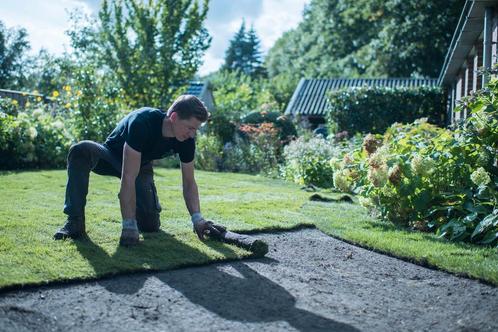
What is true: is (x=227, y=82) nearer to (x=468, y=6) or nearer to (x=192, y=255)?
(x=468, y=6)

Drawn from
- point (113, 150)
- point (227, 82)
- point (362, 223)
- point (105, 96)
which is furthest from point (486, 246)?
point (227, 82)

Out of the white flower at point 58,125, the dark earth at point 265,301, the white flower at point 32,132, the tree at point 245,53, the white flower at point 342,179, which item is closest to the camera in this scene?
the dark earth at point 265,301

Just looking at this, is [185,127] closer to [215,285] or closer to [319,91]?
[215,285]

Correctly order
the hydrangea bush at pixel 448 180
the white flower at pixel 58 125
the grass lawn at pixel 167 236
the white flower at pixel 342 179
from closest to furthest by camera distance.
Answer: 1. the grass lawn at pixel 167 236
2. the hydrangea bush at pixel 448 180
3. the white flower at pixel 342 179
4. the white flower at pixel 58 125

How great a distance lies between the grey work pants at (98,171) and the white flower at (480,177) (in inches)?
114

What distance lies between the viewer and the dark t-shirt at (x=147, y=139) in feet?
14.5

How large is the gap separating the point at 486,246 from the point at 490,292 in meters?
1.30

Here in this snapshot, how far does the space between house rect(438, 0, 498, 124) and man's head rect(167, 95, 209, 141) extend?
112 inches

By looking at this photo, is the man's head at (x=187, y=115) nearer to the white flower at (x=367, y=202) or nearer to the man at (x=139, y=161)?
the man at (x=139, y=161)

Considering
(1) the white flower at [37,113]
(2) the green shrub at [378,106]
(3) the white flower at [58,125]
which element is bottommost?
(3) the white flower at [58,125]

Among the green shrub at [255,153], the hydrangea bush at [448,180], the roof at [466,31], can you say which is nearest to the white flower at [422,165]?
the hydrangea bush at [448,180]

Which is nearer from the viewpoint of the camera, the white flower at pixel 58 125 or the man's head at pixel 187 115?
the man's head at pixel 187 115

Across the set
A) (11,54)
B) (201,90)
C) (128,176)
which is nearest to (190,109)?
(128,176)

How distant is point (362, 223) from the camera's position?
6.11 meters
